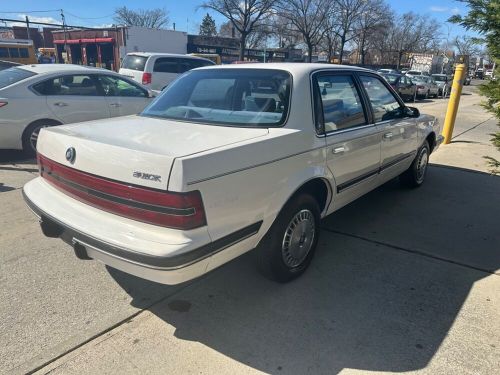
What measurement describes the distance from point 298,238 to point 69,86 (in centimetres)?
550

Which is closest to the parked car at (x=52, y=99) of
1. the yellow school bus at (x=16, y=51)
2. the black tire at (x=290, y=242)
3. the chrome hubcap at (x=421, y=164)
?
the chrome hubcap at (x=421, y=164)

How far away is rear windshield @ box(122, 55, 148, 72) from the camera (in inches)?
503

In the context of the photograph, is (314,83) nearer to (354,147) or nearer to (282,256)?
(354,147)

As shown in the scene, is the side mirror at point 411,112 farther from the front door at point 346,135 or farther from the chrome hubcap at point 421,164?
the front door at point 346,135

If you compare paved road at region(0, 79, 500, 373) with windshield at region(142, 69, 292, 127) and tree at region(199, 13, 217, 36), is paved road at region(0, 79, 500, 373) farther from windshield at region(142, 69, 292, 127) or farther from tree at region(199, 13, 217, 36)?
tree at region(199, 13, 217, 36)

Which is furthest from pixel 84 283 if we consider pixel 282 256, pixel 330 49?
pixel 330 49

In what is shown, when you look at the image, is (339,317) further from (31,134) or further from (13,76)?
(13,76)

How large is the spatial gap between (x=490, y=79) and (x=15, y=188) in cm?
562

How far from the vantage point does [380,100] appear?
14.4ft

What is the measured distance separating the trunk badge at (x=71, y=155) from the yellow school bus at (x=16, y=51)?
30526 mm

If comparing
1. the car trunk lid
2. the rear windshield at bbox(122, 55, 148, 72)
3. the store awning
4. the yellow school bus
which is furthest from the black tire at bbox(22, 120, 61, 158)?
the store awning

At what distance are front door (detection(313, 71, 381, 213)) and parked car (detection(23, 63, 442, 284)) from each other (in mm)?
16

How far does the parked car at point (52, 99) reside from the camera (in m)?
6.38

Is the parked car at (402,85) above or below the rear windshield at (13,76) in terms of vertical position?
below
